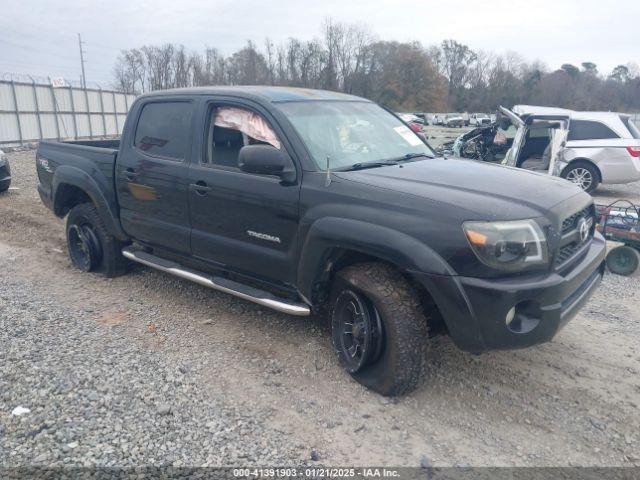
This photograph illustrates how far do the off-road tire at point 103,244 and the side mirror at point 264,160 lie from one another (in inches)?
99.1

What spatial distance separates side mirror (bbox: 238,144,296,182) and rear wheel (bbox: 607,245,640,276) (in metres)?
4.51

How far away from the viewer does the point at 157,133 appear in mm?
4773

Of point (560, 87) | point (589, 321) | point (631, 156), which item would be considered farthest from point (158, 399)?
point (560, 87)

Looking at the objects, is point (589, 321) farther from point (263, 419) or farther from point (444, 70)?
point (444, 70)

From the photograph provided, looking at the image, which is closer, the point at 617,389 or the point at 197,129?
the point at 617,389

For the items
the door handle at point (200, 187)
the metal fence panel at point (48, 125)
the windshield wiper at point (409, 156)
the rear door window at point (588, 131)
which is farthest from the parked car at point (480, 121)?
the metal fence panel at point (48, 125)

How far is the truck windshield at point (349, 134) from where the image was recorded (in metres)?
3.83

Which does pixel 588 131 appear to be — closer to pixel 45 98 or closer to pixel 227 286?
pixel 227 286

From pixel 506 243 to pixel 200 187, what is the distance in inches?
94.6

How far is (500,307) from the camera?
294 cm

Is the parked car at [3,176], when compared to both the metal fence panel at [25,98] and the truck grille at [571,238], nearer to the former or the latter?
the truck grille at [571,238]

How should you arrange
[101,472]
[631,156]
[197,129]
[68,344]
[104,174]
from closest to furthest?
[101,472]
[68,344]
[197,129]
[104,174]
[631,156]

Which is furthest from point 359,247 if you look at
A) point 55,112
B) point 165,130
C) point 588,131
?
point 55,112

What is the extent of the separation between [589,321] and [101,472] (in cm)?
407
